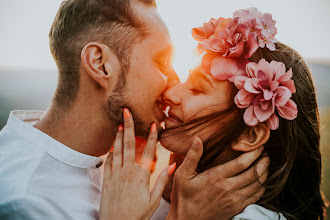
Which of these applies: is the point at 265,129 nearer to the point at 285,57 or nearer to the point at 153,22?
the point at 285,57

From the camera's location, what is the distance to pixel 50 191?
1.99m

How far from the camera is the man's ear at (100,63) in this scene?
7.49ft

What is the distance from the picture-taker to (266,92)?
1.91m

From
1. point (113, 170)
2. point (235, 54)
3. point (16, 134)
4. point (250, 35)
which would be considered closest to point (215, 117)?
point (235, 54)

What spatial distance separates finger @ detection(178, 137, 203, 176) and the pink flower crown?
469mm

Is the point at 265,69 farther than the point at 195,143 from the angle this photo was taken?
No

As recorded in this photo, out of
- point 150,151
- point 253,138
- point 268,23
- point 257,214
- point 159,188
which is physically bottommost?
point 257,214

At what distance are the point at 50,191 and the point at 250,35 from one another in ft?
6.68

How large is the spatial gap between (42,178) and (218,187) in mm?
1487

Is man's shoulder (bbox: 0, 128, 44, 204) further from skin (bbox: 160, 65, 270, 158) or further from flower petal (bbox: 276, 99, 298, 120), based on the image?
flower petal (bbox: 276, 99, 298, 120)

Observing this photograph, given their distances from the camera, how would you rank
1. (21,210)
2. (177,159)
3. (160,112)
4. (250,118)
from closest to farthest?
1. (21,210)
2. (250,118)
3. (160,112)
4. (177,159)

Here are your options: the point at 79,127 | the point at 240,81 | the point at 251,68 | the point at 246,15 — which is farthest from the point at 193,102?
the point at 79,127

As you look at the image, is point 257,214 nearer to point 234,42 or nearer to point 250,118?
point 250,118

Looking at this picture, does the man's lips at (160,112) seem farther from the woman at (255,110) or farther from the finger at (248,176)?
the finger at (248,176)
